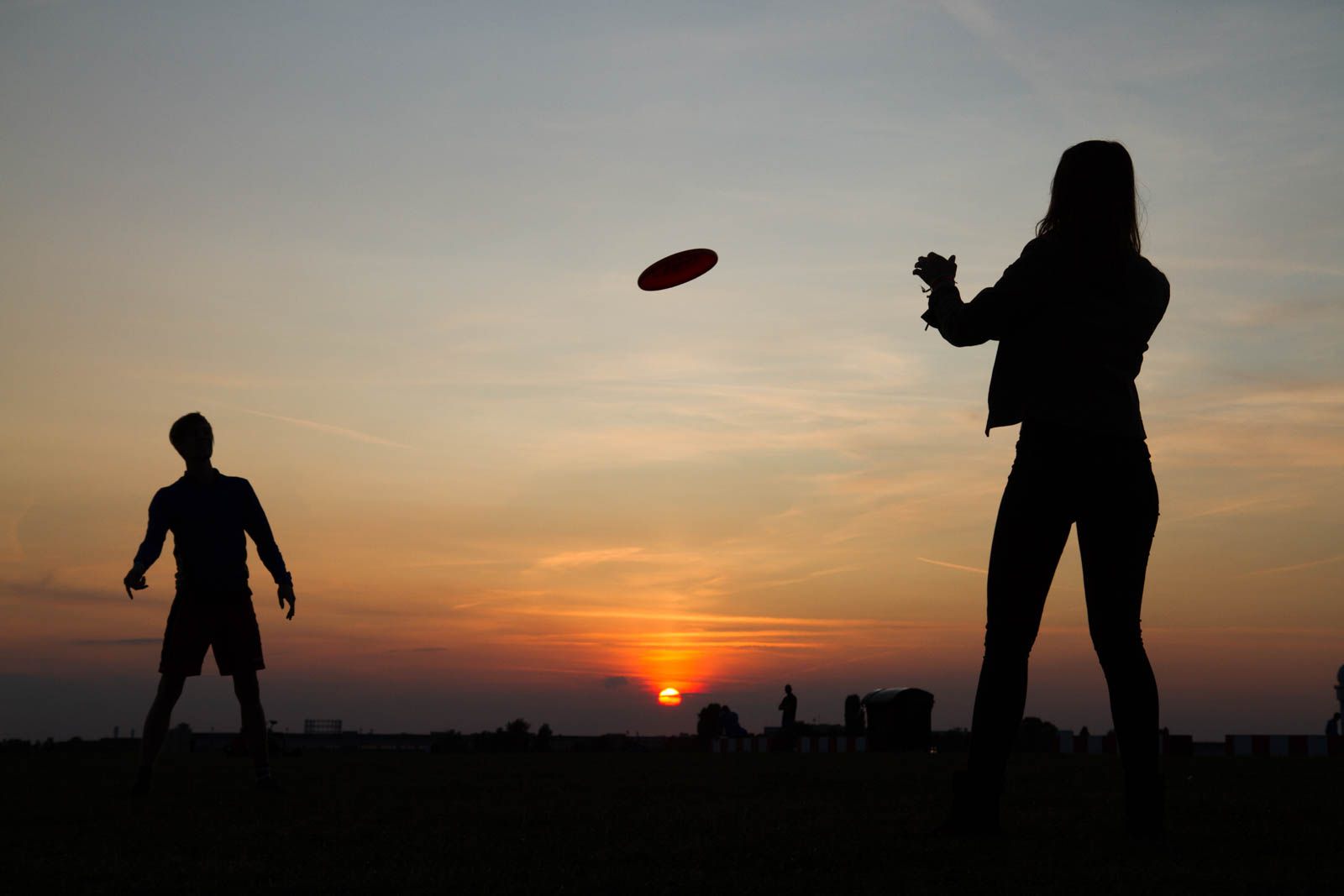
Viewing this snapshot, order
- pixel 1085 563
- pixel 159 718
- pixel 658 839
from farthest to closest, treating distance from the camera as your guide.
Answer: pixel 159 718
pixel 658 839
pixel 1085 563

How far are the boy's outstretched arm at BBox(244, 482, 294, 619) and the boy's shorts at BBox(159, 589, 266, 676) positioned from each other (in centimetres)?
30

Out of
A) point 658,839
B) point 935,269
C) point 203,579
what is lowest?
point 658,839

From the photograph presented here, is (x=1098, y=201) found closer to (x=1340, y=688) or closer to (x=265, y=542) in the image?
(x=265, y=542)

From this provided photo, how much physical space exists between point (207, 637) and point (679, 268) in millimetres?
4683

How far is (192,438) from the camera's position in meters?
9.37

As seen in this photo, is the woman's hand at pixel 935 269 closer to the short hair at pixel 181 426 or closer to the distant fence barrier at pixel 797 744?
the short hair at pixel 181 426

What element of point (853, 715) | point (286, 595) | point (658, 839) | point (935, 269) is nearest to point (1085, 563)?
point (935, 269)

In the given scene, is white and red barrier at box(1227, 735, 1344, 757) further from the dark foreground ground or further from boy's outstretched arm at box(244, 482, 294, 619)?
boy's outstretched arm at box(244, 482, 294, 619)

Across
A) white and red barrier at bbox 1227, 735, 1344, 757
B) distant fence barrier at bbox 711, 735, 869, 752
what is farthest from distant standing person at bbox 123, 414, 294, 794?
distant fence barrier at bbox 711, 735, 869, 752

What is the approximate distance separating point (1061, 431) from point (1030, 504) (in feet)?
1.05

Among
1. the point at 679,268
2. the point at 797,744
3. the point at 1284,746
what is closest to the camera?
the point at 679,268

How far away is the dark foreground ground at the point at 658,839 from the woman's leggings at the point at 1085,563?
47 cm

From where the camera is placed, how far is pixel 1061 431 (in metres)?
5.21

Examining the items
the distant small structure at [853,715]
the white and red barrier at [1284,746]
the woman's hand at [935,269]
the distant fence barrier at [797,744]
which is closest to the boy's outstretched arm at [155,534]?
the woman's hand at [935,269]
